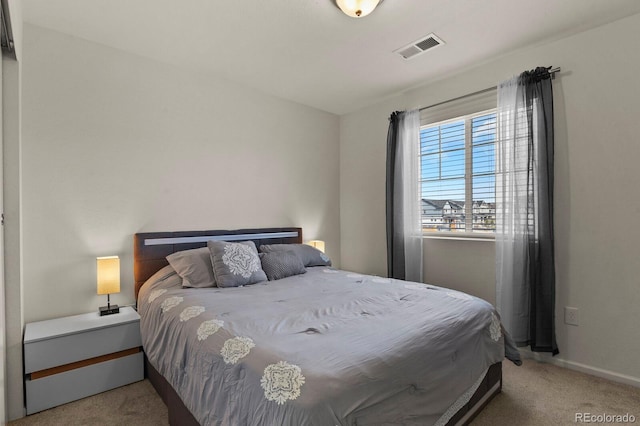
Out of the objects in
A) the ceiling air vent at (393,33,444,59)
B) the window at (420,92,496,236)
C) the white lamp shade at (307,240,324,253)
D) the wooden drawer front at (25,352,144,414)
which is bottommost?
the wooden drawer front at (25,352,144,414)

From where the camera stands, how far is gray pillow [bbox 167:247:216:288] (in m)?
2.47

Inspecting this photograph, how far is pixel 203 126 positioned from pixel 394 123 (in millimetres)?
2055

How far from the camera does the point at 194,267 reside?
254 cm

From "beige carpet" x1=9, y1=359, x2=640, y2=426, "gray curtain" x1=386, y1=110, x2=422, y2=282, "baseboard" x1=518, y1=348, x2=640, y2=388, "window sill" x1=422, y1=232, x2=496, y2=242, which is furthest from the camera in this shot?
"gray curtain" x1=386, y1=110, x2=422, y2=282

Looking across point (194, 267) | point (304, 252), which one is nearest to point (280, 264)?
point (304, 252)

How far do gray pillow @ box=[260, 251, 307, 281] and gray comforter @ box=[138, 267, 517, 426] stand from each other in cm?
50

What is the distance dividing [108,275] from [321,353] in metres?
1.95

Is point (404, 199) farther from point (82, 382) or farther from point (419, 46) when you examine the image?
point (82, 382)

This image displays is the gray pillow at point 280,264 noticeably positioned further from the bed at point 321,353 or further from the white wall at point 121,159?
the white wall at point 121,159

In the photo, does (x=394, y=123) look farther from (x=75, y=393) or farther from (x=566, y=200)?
(x=75, y=393)

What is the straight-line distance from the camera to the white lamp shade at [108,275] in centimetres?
236

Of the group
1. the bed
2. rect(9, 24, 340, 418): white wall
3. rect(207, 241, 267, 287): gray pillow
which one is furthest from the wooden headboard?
rect(207, 241, 267, 287): gray pillow

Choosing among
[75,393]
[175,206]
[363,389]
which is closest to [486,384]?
[363,389]

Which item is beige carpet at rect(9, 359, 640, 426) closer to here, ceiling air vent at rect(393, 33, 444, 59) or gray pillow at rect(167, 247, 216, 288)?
gray pillow at rect(167, 247, 216, 288)
